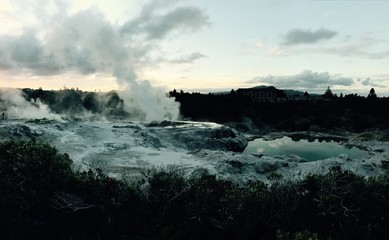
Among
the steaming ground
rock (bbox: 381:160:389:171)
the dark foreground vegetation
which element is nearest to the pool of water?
the steaming ground

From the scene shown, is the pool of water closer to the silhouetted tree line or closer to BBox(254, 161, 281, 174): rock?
the silhouetted tree line

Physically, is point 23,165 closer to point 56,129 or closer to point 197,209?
point 197,209

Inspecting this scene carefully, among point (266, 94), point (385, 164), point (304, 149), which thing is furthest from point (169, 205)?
point (266, 94)

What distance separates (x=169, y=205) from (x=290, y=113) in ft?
266

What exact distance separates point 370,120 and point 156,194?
8497cm

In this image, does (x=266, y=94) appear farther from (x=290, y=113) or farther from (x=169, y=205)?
(x=169, y=205)

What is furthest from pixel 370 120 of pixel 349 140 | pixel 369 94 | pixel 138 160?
pixel 138 160

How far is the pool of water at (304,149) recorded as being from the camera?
58.4m

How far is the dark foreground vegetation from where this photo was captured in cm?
1927

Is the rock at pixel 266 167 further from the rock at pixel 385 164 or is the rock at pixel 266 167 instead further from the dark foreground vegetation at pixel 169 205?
the dark foreground vegetation at pixel 169 205

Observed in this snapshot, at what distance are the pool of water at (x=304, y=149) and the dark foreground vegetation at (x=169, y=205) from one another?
35778mm

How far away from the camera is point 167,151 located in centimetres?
4384

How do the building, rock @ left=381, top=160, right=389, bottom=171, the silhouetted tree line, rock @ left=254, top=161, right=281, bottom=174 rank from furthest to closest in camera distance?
1. the building
2. the silhouetted tree line
3. rock @ left=381, top=160, right=389, bottom=171
4. rock @ left=254, top=161, right=281, bottom=174

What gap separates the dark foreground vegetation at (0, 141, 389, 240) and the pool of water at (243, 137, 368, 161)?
35.8m
